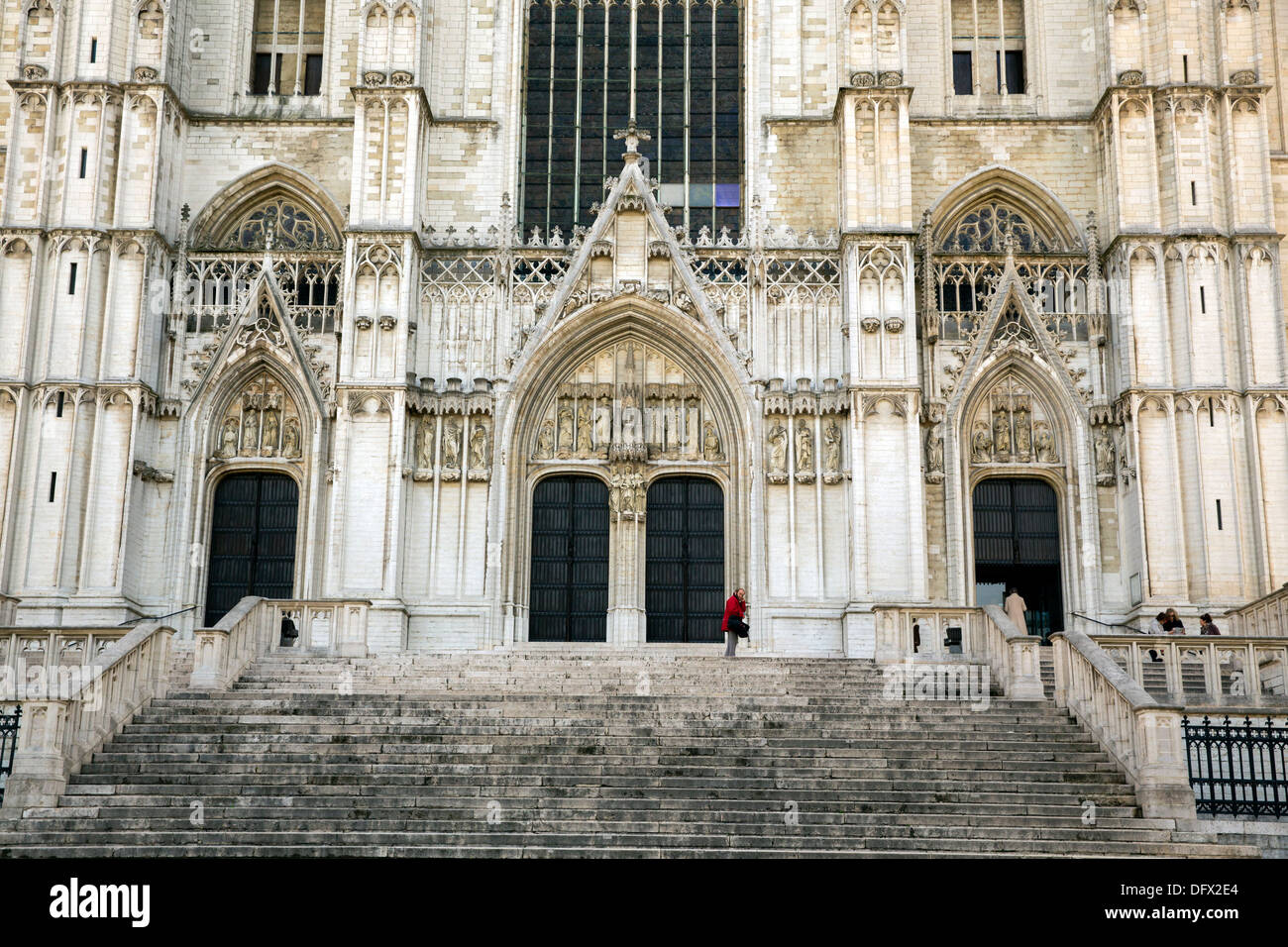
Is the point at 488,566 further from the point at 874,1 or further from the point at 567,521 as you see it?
the point at 874,1

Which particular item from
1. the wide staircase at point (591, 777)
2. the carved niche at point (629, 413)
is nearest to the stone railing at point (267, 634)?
the wide staircase at point (591, 777)

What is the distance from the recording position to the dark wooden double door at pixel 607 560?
27031mm

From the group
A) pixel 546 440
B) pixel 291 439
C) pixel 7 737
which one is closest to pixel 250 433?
pixel 291 439

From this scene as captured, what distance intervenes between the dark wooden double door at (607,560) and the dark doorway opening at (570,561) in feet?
0.06

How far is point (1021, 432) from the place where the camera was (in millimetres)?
27703

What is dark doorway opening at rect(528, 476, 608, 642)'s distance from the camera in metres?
27.0

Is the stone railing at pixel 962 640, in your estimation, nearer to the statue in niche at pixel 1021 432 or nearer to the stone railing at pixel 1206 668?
the stone railing at pixel 1206 668

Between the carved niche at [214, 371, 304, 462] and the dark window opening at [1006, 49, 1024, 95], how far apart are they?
14857 mm

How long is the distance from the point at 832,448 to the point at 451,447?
260 inches

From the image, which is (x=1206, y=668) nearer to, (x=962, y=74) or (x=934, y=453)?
(x=934, y=453)

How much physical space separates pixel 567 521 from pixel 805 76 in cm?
957
